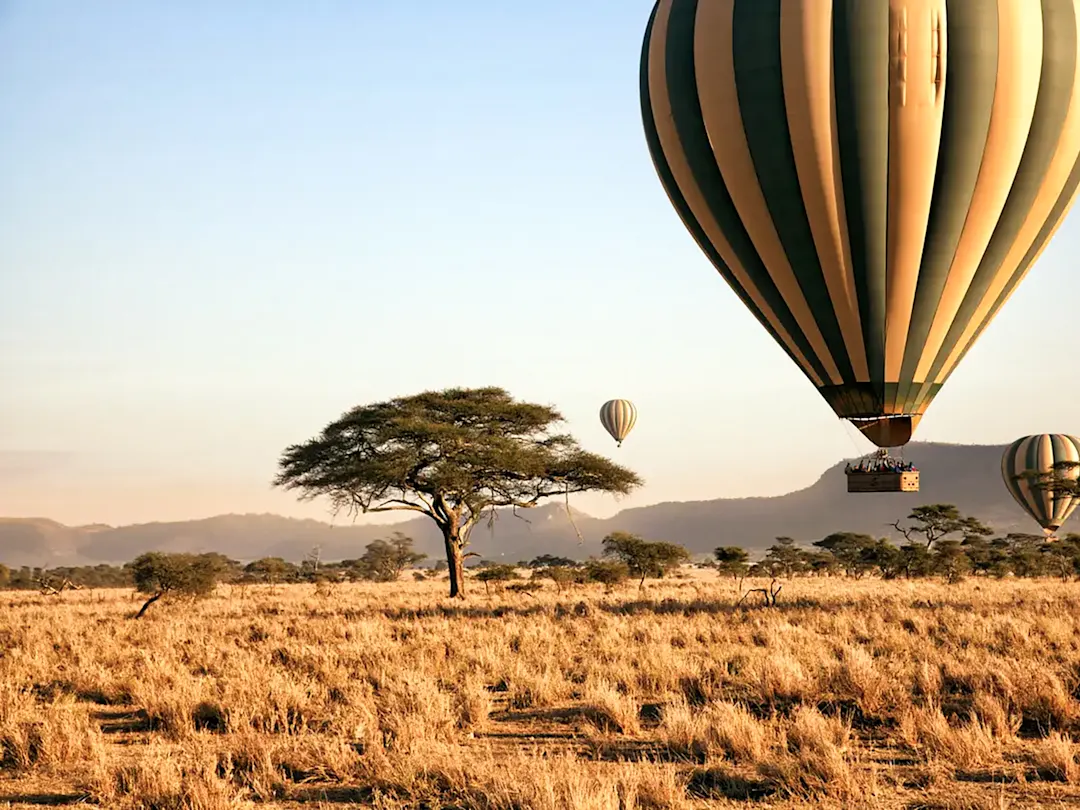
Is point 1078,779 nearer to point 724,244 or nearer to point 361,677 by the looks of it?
point 361,677

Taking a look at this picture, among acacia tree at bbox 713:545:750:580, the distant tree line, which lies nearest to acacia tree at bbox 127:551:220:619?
the distant tree line

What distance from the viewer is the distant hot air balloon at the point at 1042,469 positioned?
6281 centimetres

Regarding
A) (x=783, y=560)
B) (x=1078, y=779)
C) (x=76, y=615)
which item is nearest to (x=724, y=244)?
(x=1078, y=779)

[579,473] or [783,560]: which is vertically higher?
[579,473]

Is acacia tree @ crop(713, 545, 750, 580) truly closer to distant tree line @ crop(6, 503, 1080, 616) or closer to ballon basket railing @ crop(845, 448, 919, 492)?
distant tree line @ crop(6, 503, 1080, 616)

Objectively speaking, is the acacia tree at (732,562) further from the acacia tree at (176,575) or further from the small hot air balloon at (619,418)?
the acacia tree at (176,575)

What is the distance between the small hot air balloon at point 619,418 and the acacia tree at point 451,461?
33818 millimetres

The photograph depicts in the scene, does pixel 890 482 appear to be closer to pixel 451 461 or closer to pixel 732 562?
pixel 451 461

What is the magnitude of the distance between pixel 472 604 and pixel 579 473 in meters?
9.35

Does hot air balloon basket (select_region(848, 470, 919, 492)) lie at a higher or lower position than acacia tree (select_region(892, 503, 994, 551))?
higher

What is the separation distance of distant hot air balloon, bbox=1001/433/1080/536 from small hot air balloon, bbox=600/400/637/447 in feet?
78.0

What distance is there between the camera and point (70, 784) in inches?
397

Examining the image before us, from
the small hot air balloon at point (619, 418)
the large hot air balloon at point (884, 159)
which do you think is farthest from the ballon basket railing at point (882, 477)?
the small hot air balloon at point (619, 418)

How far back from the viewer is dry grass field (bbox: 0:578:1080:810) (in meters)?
9.51
